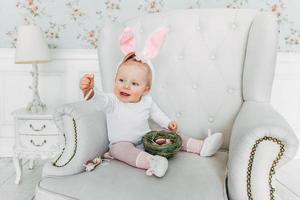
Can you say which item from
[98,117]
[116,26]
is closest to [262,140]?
[98,117]

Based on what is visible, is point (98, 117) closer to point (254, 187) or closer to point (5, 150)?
point (254, 187)

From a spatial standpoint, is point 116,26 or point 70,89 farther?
point 70,89

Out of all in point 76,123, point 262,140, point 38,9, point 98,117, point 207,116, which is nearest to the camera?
point 262,140

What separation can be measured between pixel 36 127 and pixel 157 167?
115cm

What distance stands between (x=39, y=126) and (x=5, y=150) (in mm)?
638

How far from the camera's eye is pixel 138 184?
1.09 metres

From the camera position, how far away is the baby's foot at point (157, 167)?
113 centimetres

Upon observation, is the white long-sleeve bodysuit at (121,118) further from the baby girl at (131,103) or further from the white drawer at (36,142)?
the white drawer at (36,142)

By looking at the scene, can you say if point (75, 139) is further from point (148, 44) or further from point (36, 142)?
point (36, 142)

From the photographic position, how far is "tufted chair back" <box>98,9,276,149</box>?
153 cm

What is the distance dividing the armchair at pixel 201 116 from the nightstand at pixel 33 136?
0.64 m

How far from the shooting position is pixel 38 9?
2357 millimetres

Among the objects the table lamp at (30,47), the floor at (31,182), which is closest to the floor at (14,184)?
the floor at (31,182)

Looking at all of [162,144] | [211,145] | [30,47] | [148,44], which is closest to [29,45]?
[30,47]
